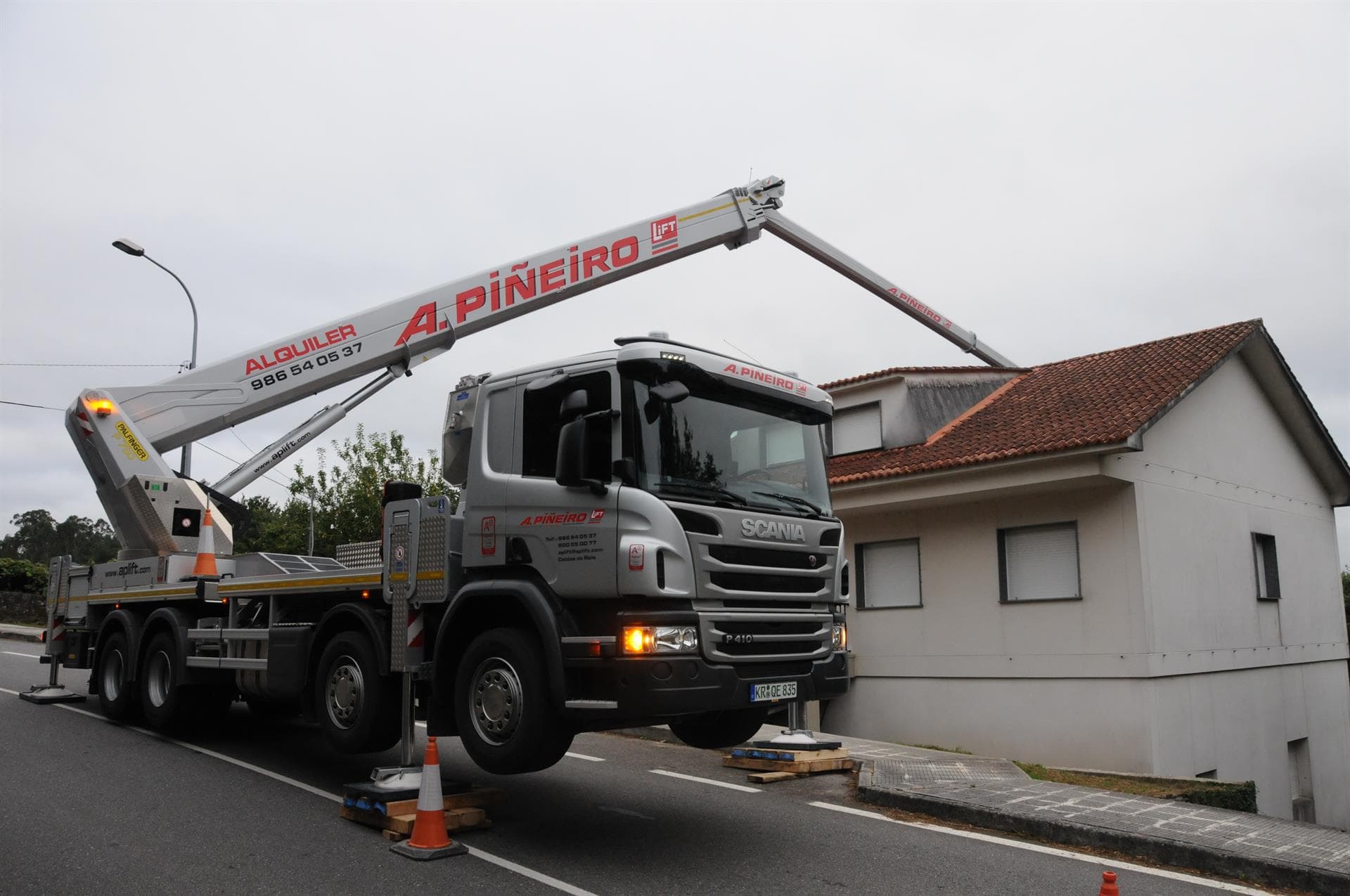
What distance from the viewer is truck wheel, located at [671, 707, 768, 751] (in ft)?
24.1

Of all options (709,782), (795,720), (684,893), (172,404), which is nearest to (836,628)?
(684,893)

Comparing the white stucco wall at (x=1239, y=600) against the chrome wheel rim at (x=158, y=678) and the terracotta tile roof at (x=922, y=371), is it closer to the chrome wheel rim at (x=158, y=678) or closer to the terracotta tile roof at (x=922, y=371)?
the terracotta tile roof at (x=922, y=371)

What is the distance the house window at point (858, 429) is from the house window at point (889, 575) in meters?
2.15

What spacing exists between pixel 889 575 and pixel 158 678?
34.7ft

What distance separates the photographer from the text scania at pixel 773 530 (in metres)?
6.47

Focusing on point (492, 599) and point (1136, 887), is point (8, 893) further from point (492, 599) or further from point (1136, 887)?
point (1136, 887)

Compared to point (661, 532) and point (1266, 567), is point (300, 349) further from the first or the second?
point (1266, 567)

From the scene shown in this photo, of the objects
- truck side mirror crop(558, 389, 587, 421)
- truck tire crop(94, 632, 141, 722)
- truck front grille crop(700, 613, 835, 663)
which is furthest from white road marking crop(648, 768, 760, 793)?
truck tire crop(94, 632, 141, 722)

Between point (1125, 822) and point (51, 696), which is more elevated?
point (51, 696)

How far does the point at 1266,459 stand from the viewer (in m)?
18.1

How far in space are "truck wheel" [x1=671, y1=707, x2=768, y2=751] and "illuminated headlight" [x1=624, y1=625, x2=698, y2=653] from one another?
148 cm

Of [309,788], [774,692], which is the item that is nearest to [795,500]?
[774,692]

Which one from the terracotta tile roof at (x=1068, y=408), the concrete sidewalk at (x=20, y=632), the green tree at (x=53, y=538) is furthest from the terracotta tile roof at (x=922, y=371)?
→ the green tree at (x=53, y=538)

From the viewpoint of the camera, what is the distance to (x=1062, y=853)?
6973mm
